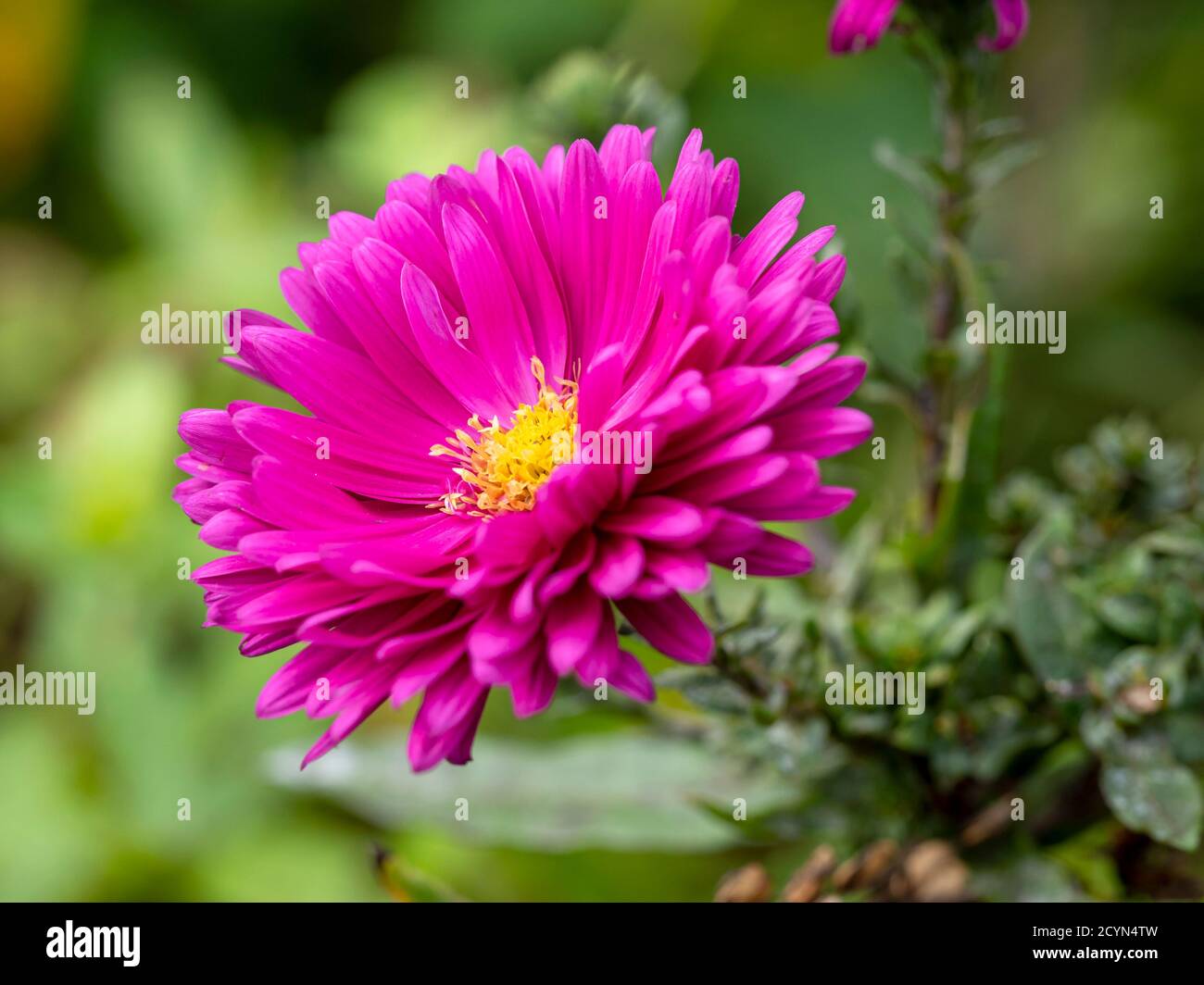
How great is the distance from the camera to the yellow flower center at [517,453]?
31.0 inches

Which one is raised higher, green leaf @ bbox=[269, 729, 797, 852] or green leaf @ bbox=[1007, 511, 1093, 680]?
green leaf @ bbox=[1007, 511, 1093, 680]

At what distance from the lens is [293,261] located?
1.53 metres

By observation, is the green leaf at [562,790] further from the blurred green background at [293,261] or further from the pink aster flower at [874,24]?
the pink aster flower at [874,24]

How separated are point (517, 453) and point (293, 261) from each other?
33.0 inches

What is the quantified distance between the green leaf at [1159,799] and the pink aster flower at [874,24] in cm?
42

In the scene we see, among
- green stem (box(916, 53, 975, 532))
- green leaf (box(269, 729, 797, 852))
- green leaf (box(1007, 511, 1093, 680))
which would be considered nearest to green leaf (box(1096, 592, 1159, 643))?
green leaf (box(1007, 511, 1093, 680))

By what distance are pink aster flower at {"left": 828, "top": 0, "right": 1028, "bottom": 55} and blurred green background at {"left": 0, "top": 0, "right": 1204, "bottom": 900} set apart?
0.27 meters

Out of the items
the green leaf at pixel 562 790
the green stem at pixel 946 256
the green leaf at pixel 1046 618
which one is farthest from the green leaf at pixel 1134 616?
the green leaf at pixel 562 790

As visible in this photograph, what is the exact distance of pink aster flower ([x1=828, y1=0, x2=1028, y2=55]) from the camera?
65 cm

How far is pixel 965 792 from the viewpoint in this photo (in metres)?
0.80

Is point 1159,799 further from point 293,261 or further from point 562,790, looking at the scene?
point 293,261

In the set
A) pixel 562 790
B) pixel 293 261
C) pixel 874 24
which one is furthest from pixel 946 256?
pixel 293 261

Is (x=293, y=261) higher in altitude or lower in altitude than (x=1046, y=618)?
higher

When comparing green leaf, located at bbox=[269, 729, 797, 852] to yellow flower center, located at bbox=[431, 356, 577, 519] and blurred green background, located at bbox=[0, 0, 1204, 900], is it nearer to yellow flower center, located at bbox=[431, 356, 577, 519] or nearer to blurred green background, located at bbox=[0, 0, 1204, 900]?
blurred green background, located at bbox=[0, 0, 1204, 900]
